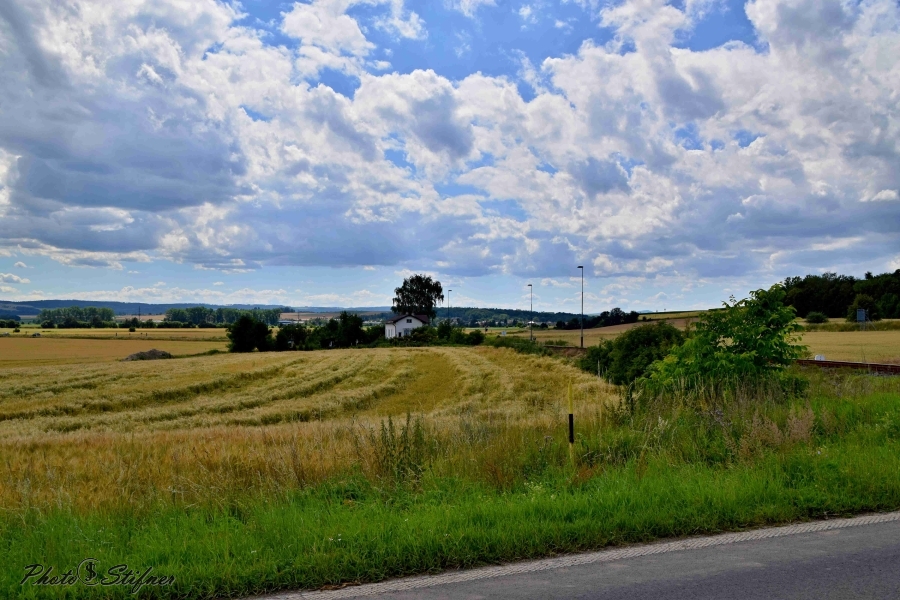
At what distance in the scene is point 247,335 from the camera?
8375 centimetres

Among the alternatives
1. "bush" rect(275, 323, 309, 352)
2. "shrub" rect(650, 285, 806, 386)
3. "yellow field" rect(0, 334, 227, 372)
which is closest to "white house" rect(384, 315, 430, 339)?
"bush" rect(275, 323, 309, 352)

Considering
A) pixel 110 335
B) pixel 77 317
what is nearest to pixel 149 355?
pixel 110 335

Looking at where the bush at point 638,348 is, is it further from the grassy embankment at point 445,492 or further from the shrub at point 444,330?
the shrub at point 444,330

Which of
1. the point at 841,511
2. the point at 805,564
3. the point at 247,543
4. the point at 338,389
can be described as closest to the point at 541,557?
the point at 805,564

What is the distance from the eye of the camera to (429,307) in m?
133

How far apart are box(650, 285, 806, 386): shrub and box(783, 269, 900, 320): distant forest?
83.5 metres

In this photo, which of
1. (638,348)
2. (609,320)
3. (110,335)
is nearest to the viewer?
(638,348)

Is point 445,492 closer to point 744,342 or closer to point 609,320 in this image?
point 744,342

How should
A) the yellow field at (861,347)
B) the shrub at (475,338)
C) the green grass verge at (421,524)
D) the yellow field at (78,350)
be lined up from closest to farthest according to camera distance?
the green grass verge at (421,524) → the yellow field at (861,347) → the yellow field at (78,350) → the shrub at (475,338)

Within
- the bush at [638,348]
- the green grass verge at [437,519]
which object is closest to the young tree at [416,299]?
the bush at [638,348]

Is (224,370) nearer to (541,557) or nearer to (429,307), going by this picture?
(541,557)

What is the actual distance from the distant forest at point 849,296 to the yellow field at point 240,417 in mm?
59015

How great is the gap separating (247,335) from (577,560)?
272 feet

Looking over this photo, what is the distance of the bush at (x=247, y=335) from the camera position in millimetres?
83188
